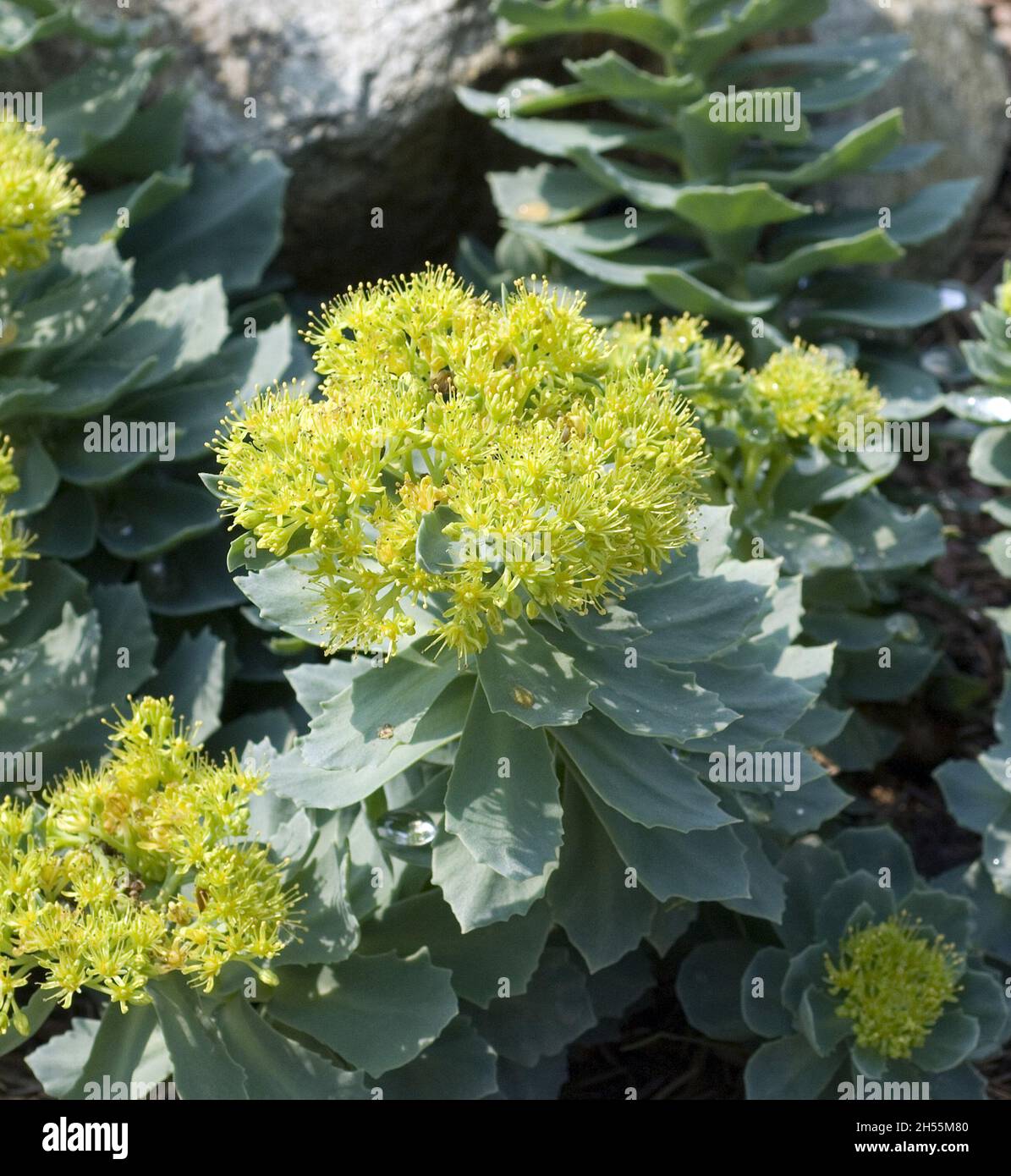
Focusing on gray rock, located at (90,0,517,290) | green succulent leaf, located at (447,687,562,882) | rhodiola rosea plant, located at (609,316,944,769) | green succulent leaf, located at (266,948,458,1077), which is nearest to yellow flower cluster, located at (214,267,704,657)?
green succulent leaf, located at (447,687,562,882)

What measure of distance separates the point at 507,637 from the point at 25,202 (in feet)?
5.47

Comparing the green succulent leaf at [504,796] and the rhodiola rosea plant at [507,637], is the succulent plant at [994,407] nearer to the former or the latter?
the rhodiola rosea plant at [507,637]

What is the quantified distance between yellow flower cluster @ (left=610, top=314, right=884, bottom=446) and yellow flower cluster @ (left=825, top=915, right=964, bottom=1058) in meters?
1.13

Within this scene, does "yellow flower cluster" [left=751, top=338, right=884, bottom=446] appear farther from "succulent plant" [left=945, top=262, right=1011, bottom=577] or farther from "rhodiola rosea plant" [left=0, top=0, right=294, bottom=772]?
"rhodiola rosea plant" [left=0, top=0, right=294, bottom=772]

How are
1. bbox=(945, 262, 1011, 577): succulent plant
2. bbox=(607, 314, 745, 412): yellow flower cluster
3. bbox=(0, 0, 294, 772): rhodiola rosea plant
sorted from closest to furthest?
bbox=(607, 314, 745, 412): yellow flower cluster → bbox=(0, 0, 294, 772): rhodiola rosea plant → bbox=(945, 262, 1011, 577): succulent plant

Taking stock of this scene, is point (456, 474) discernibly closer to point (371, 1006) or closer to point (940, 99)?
point (371, 1006)

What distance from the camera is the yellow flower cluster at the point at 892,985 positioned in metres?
2.76

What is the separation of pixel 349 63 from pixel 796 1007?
10.3ft

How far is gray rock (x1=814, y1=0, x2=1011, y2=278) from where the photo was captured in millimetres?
4785

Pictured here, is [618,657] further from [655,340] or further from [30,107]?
[30,107]

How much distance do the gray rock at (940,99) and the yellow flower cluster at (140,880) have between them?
3.21 m

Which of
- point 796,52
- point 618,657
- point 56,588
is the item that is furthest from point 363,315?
point 796,52

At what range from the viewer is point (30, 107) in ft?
13.1

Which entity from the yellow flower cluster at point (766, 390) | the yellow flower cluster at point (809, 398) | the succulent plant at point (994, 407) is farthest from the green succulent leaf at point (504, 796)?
the succulent plant at point (994, 407)
